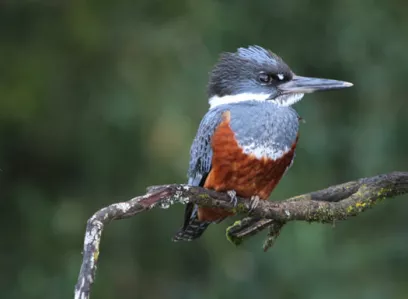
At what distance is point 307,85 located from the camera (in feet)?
13.7

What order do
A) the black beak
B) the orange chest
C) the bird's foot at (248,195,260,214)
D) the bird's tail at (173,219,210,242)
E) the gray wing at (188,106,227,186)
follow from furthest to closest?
the bird's tail at (173,219,210,242) < the black beak < the gray wing at (188,106,227,186) < the orange chest < the bird's foot at (248,195,260,214)

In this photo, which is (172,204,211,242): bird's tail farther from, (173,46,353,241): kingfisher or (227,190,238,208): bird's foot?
(227,190,238,208): bird's foot

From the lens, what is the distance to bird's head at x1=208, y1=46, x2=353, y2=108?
4195 millimetres

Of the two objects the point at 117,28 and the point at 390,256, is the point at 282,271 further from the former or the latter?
the point at 117,28

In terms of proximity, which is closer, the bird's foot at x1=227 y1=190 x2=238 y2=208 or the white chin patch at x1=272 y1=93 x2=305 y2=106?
the bird's foot at x1=227 y1=190 x2=238 y2=208

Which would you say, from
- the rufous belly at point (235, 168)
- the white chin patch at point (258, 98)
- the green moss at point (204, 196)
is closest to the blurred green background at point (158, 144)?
the white chin patch at point (258, 98)

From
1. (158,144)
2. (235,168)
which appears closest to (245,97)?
(235,168)

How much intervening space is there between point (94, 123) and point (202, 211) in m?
2.23

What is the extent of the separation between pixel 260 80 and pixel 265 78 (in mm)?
28

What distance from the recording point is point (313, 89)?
415 centimetres

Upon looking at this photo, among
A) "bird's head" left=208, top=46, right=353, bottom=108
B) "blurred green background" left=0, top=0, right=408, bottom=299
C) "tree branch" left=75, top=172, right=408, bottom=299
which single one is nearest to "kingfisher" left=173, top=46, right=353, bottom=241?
"bird's head" left=208, top=46, right=353, bottom=108

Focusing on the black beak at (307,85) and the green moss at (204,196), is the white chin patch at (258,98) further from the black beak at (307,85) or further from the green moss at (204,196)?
the green moss at (204,196)

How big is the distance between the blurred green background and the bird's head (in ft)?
5.50

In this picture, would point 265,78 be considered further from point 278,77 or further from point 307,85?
point 307,85
